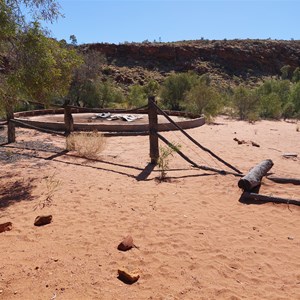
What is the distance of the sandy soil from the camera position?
2975mm

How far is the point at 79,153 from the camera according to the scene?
24.9 ft

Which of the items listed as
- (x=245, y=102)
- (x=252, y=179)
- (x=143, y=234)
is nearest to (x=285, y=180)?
(x=252, y=179)

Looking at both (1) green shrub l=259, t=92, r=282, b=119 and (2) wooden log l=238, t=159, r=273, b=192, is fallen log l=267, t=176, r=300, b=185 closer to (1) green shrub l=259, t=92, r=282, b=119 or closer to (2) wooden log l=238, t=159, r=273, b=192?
(2) wooden log l=238, t=159, r=273, b=192

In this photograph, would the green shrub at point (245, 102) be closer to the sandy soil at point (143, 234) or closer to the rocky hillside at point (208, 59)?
the sandy soil at point (143, 234)

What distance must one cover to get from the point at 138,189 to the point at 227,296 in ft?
9.37

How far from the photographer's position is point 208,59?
43250 mm

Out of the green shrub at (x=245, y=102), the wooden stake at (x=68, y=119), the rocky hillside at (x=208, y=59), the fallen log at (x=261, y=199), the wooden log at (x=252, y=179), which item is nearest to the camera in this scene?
the fallen log at (x=261, y=199)

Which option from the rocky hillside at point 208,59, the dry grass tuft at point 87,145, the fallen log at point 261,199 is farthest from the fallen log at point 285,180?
the rocky hillside at point 208,59

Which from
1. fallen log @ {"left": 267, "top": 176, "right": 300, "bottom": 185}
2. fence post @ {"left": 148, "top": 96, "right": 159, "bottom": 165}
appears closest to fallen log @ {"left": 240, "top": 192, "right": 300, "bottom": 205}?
fallen log @ {"left": 267, "top": 176, "right": 300, "bottom": 185}

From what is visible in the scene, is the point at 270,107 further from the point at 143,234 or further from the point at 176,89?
the point at 143,234

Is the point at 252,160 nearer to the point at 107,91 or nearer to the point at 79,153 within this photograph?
the point at 79,153

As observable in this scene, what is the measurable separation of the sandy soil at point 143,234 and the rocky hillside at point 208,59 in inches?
1309

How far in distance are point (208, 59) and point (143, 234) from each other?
137 feet

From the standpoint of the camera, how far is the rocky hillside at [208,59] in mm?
40312
